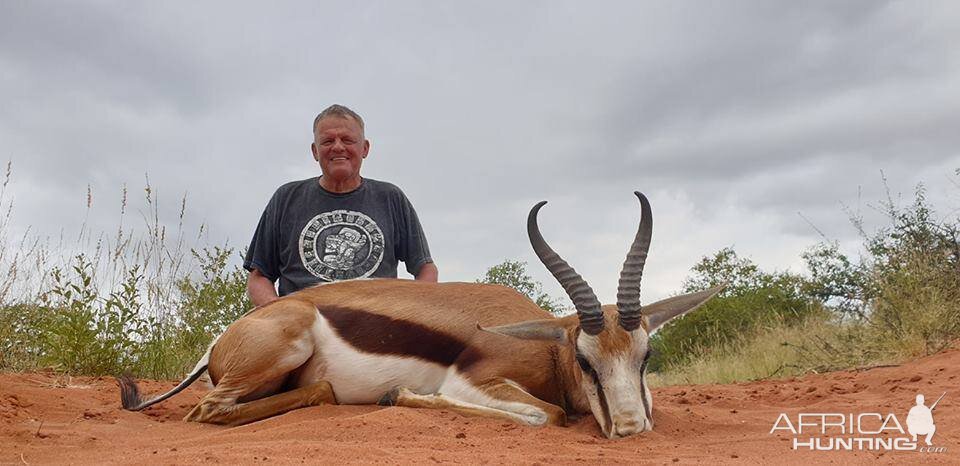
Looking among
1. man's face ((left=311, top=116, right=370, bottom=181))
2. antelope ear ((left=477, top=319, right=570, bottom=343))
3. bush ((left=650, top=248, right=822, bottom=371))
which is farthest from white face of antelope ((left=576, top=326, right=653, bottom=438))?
bush ((left=650, top=248, right=822, bottom=371))

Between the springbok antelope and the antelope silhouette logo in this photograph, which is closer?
the antelope silhouette logo

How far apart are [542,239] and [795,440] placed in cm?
190

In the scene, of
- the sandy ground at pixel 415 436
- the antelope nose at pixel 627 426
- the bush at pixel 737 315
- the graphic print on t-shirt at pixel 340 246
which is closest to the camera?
the sandy ground at pixel 415 436

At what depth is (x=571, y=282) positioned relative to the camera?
5.00 m

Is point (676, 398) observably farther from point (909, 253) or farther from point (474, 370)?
point (909, 253)

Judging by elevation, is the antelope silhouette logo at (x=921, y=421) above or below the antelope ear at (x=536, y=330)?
below

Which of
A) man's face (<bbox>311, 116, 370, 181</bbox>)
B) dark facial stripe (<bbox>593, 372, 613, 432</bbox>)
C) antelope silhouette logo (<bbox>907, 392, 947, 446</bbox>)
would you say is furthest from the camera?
man's face (<bbox>311, 116, 370, 181</bbox>)

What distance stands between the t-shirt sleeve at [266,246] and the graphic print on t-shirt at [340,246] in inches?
15.7

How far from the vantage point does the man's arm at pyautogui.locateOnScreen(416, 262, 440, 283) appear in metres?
7.17

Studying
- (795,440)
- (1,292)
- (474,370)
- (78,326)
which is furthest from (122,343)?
(795,440)

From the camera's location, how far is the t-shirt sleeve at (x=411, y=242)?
7.30m

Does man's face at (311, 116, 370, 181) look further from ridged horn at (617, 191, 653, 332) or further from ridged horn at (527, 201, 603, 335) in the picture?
ridged horn at (617, 191, 653, 332)

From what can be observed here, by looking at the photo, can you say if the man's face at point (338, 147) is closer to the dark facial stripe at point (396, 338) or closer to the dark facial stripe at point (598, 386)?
the dark facial stripe at point (396, 338)

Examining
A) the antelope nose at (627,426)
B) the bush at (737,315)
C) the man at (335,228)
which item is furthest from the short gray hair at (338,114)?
the bush at (737,315)
